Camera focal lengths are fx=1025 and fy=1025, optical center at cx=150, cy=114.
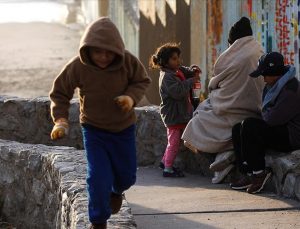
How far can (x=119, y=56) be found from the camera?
20.2ft

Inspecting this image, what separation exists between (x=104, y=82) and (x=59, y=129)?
392 millimetres

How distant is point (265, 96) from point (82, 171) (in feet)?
5.69

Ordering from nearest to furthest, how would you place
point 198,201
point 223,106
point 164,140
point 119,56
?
point 119,56 < point 198,201 < point 223,106 < point 164,140

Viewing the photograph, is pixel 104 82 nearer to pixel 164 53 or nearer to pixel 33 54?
pixel 164 53

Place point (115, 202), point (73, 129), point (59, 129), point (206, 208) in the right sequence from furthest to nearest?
point (73, 129), point (206, 208), point (115, 202), point (59, 129)

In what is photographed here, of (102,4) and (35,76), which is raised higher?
(102,4)

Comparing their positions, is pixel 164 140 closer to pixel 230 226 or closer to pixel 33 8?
pixel 230 226

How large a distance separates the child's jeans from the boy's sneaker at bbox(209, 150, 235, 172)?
0.70m

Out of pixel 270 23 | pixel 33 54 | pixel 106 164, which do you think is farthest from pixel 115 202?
pixel 33 54

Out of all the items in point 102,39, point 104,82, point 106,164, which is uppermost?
point 102,39

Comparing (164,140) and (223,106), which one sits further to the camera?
(164,140)

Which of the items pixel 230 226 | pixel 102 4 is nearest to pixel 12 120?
pixel 230 226

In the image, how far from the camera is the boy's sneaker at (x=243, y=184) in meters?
8.38

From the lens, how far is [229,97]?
346 inches
